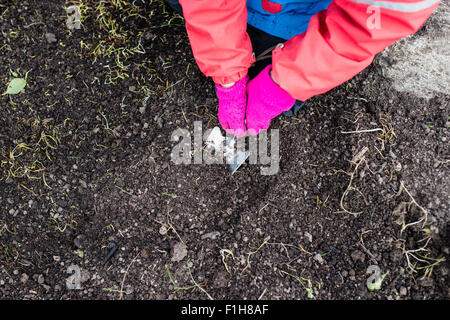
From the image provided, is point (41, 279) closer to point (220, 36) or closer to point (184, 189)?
point (184, 189)

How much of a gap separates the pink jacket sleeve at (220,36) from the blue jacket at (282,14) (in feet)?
0.72

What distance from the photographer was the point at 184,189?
163cm

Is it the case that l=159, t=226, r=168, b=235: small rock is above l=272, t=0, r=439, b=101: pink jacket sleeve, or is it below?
below

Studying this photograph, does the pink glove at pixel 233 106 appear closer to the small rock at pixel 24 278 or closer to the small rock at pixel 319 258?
the small rock at pixel 319 258

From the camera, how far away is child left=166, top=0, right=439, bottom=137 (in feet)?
3.82

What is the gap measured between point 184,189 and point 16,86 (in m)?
0.99

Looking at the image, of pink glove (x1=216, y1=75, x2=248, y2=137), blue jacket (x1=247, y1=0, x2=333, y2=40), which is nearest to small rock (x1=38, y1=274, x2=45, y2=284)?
pink glove (x1=216, y1=75, x2=248, y2=137)

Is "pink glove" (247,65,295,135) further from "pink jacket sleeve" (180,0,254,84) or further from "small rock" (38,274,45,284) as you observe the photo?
"small rock" (38,274,45,284)

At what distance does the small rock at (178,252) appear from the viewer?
5.09ft

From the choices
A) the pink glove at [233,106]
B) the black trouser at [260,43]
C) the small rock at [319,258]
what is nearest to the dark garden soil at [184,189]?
the small rock at [319,258]

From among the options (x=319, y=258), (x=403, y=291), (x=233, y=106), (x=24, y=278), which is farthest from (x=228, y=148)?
(x=24, y=278)

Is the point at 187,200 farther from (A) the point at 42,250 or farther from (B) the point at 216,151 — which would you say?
(A) the point at 42,250

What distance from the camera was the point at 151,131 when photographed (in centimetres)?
169

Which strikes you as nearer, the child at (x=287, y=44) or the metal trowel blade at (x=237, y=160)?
the child at (x=287, y=44)
